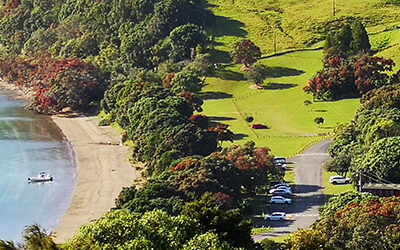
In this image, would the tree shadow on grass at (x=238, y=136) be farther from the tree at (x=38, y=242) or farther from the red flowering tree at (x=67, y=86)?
the tree at (x=38, y=242)

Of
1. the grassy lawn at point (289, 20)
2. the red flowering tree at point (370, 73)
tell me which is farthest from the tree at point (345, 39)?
the red flowering tree at point (370, 73)

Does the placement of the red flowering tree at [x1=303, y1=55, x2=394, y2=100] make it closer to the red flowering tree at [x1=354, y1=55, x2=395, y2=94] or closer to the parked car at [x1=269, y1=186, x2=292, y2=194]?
the red flowering tree at [x1=354, y1=55, x2=395, y2=94]

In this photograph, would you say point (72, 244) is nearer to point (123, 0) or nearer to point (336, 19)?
point (336, 19)

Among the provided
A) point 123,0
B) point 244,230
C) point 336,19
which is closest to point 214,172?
point 244,230

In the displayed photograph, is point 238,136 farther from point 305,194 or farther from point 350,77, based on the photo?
point 305,194

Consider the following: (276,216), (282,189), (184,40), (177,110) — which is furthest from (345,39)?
(276,216)
